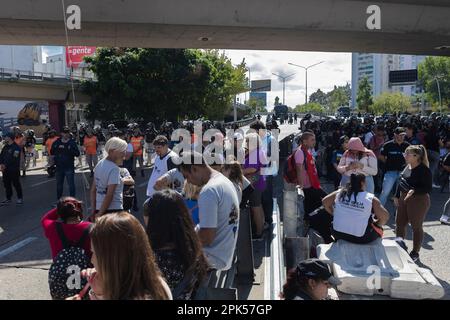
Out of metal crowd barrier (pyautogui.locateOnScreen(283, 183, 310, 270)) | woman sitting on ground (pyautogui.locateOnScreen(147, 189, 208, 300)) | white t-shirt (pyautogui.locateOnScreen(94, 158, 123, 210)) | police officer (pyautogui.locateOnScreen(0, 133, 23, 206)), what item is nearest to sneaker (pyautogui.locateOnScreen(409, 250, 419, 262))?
metal crowd barrier (pyautogui.locateOnScreen(283, 183, 310, 270))

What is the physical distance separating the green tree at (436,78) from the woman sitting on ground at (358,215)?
93812 mm

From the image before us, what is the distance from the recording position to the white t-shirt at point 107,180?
576 centimetres

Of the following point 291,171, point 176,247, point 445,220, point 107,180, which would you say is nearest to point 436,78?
point 445,220

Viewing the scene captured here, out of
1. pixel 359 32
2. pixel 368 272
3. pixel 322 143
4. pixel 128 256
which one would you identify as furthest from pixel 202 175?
pixel 322 143

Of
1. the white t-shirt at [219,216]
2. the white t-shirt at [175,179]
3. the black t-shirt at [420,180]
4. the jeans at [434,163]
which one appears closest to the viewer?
the white t-shirt at [219,216]

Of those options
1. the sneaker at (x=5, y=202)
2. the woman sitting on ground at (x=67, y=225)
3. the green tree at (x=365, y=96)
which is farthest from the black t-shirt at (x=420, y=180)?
the green tree at (x=365, y=96)

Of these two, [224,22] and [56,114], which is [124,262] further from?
[56,114]

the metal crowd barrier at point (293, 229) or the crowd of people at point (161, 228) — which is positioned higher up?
the crowd of people at point (161, 228)

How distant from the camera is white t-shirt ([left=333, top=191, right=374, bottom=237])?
18.5 feet

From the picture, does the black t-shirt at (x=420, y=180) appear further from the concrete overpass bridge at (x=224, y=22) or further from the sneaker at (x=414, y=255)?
the concrete overpass bridge at (x=224, y=22)

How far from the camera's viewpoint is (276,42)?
56.1ft

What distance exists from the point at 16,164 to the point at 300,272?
9452mm

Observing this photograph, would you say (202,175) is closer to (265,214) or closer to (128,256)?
(128,256)

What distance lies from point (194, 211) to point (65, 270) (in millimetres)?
1494
